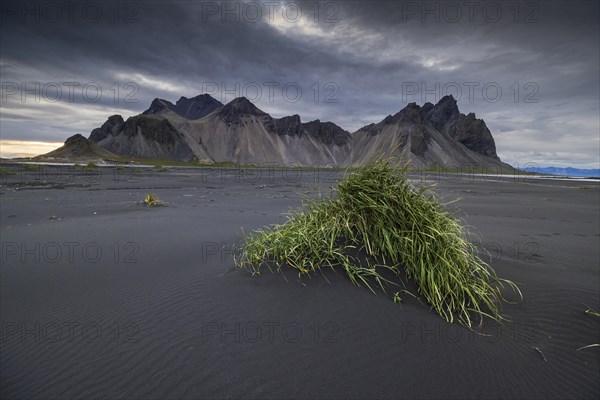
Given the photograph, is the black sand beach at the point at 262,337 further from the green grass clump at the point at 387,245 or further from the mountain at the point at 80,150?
the mountain at the point at 80,150

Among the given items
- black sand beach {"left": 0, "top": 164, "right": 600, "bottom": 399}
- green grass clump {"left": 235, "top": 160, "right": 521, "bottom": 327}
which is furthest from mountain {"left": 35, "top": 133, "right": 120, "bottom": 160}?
green grass clump {"left": 235, "top": 160, "right": 521, "bottom": 327}

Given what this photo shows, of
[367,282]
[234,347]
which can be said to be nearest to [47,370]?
[234,347]

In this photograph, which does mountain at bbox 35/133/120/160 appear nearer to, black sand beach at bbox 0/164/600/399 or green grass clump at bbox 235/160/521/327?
black sand beach at bbox 0/164/600/399

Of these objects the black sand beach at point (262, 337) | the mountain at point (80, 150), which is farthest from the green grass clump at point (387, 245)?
the mountain at point (80, 150)

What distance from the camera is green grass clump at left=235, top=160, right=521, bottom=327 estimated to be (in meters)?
3.49

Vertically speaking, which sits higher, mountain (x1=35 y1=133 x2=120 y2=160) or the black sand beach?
mountain (x1=35 y1=133 x2=120 y2=160)

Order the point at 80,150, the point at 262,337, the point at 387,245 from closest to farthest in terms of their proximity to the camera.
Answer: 1. the point at 262,337
2. the point at 387,245
3. the point at 80,150

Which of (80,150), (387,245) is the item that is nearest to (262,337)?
(387,245)

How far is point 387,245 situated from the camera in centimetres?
391

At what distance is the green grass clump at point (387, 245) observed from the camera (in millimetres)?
3494

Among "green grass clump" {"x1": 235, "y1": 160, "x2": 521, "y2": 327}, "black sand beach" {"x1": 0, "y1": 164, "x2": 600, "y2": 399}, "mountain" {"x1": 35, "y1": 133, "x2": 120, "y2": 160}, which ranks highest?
"mountain" {"x1": 35, "y1": 133, "x2": 120, "y2": 160}

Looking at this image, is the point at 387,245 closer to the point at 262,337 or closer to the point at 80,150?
the point at 262,337

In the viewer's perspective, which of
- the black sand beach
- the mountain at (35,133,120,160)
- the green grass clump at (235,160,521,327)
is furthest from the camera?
the mountain at (35,133,120,160)

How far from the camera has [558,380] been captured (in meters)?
2.51
